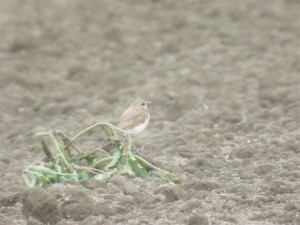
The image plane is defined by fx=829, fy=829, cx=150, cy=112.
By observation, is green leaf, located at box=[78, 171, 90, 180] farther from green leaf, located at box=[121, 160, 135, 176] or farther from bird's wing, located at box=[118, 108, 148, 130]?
bird's wing, located at box=[118, 108, 148, 130]

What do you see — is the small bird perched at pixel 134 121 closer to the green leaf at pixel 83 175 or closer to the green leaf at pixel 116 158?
the green leaf at pixel 116 158

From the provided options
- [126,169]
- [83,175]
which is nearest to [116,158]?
[126,169]

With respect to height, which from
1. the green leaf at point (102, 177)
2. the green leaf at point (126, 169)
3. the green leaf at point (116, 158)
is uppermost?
the green leaf at point (116, 158)

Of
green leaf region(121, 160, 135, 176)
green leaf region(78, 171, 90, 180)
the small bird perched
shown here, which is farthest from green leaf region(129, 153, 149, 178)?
the small bird perched

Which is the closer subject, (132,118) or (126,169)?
(126,169)

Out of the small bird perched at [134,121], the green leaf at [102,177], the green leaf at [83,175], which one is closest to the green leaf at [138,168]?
the green leaf at [102,177]

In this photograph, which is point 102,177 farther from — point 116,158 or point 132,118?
point 132,118
